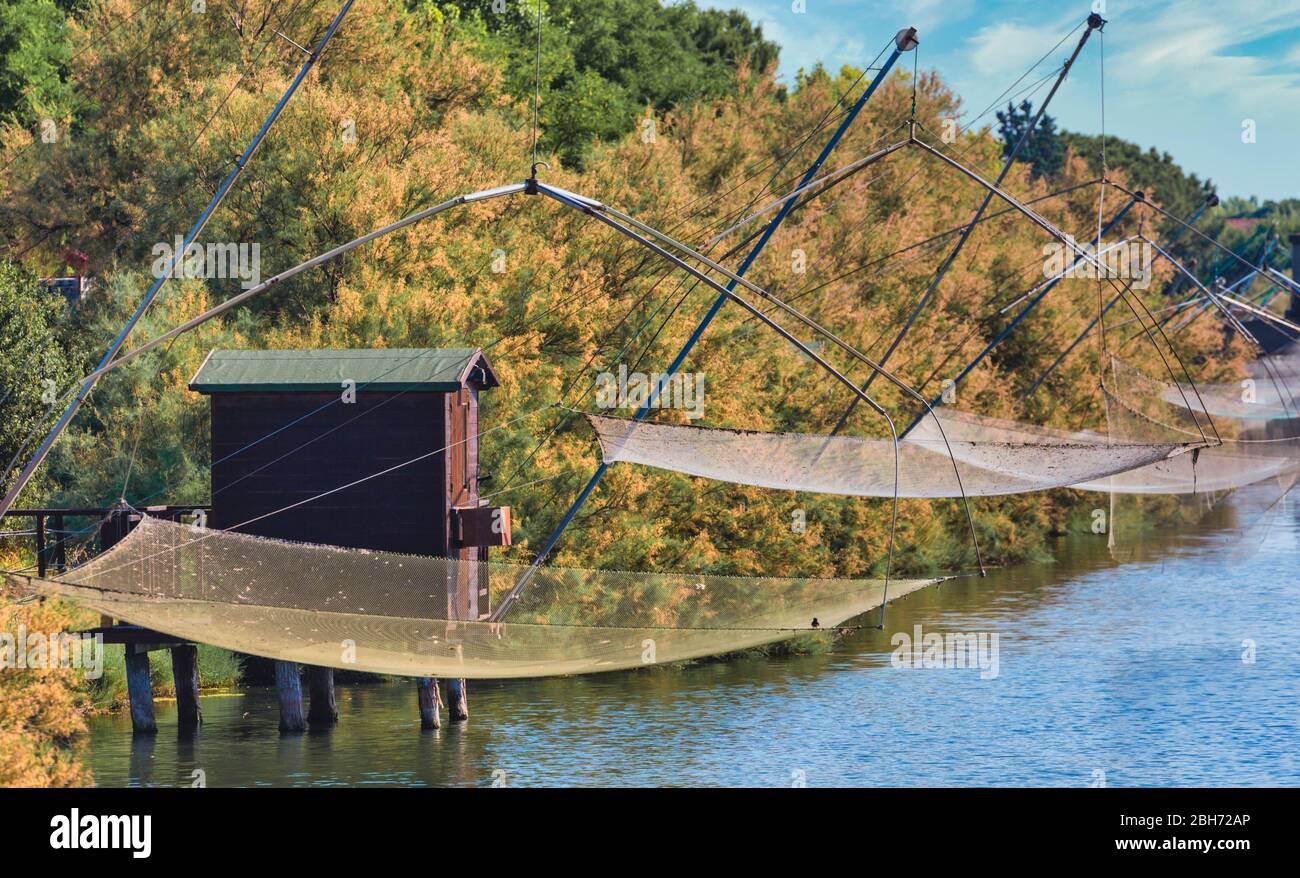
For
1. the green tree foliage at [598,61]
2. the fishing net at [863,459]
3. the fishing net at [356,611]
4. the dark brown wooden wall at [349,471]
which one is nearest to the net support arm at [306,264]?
the fishing net at [356,611]

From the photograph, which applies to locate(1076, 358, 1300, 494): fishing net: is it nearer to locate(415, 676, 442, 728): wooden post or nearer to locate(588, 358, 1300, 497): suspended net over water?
locate(588, 358, 1300, 497): suspended net over water

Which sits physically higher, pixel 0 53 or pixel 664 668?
pixel 0 53

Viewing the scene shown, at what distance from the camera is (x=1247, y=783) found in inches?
A: 876

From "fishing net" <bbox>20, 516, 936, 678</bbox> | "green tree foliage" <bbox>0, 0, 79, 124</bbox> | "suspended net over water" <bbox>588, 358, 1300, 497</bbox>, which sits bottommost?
"fishing net" <bbox>20, 516, 936, 678</bbox>

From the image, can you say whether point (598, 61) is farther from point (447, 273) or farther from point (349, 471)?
point (349, 471)

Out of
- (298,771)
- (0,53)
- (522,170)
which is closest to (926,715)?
(298,771)

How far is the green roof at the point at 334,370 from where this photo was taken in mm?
23766

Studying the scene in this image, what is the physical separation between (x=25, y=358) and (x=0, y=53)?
18049 millimetres

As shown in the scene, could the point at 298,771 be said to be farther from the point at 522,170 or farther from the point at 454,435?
the point at 522,170

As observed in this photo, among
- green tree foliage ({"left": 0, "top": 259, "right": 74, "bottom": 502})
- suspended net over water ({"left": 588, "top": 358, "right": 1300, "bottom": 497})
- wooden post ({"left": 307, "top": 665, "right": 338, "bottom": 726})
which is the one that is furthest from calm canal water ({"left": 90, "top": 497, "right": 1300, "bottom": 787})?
green tree foliage ({"left": 0, "top": 259, "right": 74, "bottom": 502})

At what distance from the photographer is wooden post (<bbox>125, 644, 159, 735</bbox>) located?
24811mm

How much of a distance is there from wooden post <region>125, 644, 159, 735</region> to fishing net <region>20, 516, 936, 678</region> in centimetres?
534

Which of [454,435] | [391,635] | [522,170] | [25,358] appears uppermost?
[522,170]

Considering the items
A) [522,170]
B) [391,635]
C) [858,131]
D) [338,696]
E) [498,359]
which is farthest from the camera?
[858,131]
